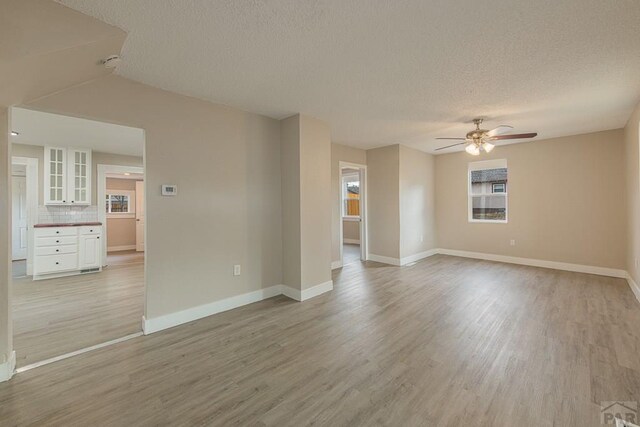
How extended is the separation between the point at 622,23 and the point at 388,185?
4.02 meters

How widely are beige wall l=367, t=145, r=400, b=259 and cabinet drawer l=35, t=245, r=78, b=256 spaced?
237 inches

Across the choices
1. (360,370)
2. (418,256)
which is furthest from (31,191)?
(418,256)

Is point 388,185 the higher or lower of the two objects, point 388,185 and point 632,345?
the higher

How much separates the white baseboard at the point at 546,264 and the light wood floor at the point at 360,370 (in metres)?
1.52

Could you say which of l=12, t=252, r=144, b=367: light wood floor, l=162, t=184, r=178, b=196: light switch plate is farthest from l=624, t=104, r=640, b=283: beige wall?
l=12, t=252, r=144, b=367: light wood floor

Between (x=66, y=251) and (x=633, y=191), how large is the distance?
30.7 ft

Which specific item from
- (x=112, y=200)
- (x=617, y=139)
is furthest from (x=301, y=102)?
(x=112, y=200)

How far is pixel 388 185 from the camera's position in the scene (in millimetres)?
5707

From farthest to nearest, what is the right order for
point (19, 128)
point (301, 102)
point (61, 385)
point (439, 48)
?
point (19, 128)
point (301, 102)
point (439, 48)
point (61, 385)

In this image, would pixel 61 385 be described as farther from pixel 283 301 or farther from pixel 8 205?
pixel 283 301

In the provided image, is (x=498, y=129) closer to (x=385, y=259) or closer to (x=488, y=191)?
(x=488, y=191)

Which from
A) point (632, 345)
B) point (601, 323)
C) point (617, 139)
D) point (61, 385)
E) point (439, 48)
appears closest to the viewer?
point (61, 385)

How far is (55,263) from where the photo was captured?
15.6 feet

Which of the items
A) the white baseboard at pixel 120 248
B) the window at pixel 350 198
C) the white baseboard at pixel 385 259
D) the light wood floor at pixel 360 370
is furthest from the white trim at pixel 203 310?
the white baseboard at pixel 120 248
